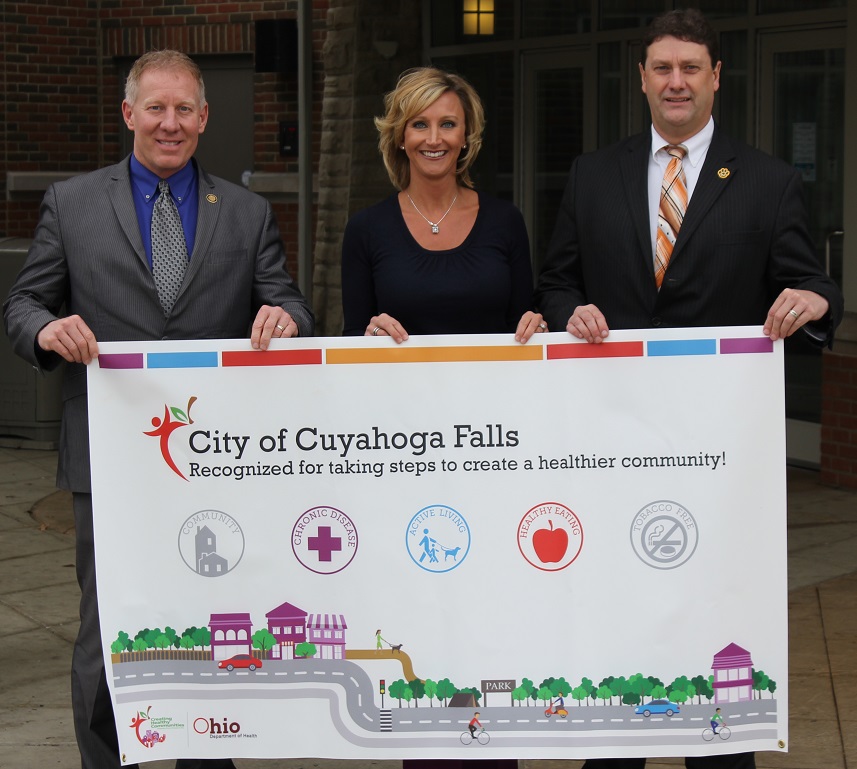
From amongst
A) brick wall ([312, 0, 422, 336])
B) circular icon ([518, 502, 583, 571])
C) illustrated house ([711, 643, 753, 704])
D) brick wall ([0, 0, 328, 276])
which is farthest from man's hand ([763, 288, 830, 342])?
brick wall ([0, 0, 328, 276])

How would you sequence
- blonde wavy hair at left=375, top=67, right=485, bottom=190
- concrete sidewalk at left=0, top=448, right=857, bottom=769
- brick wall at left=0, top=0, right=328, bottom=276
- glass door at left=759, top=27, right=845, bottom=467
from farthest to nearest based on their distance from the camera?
brick wall at left=0, top=0, right=328, bottom=276, glass door at left=759, top=27, right=845, bottom=467, concrete sidewalk at left=0, top=448, right=857, bottom=769, blonde wavy hair at left=375, top=67, right=485, bottom=190

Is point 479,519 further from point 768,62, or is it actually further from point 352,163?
point 352,163

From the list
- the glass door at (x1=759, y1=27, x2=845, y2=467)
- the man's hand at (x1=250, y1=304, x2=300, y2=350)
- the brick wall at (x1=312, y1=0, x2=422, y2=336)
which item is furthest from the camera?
the brick wall at (x1=312, y1=0, x2=422, y2=336)

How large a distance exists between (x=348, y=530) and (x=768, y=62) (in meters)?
6.55

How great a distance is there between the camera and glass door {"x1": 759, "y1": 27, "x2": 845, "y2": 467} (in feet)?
28.9

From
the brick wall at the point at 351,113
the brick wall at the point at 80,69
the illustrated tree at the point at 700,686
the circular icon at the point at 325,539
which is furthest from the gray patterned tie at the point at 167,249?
the brick wall at the point at 80,69

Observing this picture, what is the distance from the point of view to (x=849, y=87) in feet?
26.8

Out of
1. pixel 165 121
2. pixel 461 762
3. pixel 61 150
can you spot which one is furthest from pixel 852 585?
pixel 61 150

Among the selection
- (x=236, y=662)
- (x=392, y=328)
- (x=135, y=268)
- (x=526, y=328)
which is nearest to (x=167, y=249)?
(x=135, y=268)

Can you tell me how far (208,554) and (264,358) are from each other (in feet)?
1.77

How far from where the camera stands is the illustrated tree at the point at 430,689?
142 inches

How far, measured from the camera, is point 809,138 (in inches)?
356

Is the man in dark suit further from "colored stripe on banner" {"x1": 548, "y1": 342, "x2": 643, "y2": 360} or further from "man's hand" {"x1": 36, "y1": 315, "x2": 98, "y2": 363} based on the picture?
"man's hand" {"x1": 36, "y1": 315, "x2": 98, "y2": 363}

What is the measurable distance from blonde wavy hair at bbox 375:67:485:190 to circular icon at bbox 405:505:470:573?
105cm
